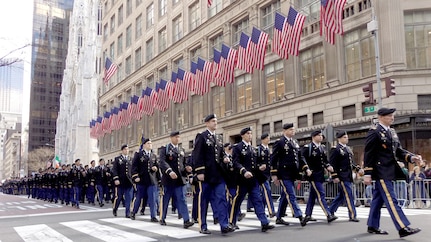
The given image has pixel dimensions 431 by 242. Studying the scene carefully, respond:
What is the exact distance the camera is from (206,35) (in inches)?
1475

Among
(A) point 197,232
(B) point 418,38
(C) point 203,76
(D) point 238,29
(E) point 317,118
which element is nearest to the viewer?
(A) point 197,232

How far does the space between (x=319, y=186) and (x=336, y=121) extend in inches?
580

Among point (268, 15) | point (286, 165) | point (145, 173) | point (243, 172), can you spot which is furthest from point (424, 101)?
point (243, 172)

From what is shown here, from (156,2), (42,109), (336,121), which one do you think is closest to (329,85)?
(336,121)

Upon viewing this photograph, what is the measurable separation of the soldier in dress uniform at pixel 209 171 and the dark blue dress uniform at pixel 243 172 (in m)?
0.40

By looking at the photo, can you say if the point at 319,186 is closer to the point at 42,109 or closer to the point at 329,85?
the point at 329,85

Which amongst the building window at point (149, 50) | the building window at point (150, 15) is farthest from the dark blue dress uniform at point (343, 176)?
the building window at point (150, 15)

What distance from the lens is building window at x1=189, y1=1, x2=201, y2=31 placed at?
4006 centimetres

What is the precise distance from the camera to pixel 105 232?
33.0 feet

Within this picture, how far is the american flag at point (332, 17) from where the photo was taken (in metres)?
20.7

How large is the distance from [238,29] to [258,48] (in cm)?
997

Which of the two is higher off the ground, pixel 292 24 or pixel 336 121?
pixel 292 24

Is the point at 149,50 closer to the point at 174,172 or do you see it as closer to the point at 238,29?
the point at 238,29

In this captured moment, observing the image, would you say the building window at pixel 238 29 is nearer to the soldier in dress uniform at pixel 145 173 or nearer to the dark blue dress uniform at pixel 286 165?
the soldier in dress uniform at pixel 145 173
